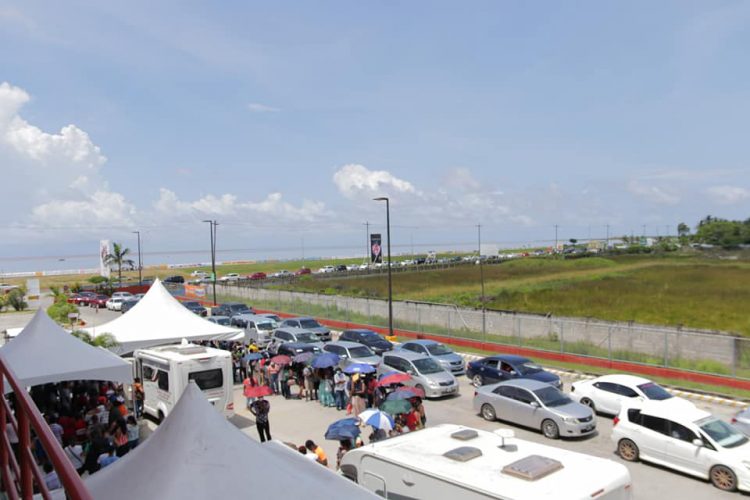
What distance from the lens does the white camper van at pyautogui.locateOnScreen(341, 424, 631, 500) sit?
313 inches

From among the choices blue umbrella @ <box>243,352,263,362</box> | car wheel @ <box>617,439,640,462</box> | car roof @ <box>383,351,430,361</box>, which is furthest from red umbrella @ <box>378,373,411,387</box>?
blue umbrella @ <box>243,352,263,362</box>

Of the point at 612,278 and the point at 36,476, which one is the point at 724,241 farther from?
the point at 36,476

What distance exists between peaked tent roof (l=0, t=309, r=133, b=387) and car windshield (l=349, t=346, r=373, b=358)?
964 cm

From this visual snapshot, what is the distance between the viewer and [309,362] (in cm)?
2117

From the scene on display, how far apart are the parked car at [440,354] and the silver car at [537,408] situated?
520 cm

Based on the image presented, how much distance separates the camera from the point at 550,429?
15.7 m

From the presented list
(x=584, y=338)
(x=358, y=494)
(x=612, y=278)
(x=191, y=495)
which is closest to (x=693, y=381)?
(x=584, y=338)

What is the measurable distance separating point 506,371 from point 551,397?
14.4 ft

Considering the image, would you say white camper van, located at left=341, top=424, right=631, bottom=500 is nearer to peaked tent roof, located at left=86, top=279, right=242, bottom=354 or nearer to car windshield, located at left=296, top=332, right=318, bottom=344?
peaked tent roof, located at left=86, top=279, right=242, bottom=354

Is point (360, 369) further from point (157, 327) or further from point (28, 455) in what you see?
point (28, 455)

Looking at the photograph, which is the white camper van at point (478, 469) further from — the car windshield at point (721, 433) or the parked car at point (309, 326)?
the parked car at point (309, 326)

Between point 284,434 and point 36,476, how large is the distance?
15.4 m

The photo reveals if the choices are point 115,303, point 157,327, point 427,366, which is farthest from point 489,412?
point 115,303

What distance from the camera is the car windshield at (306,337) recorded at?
26625 mm
